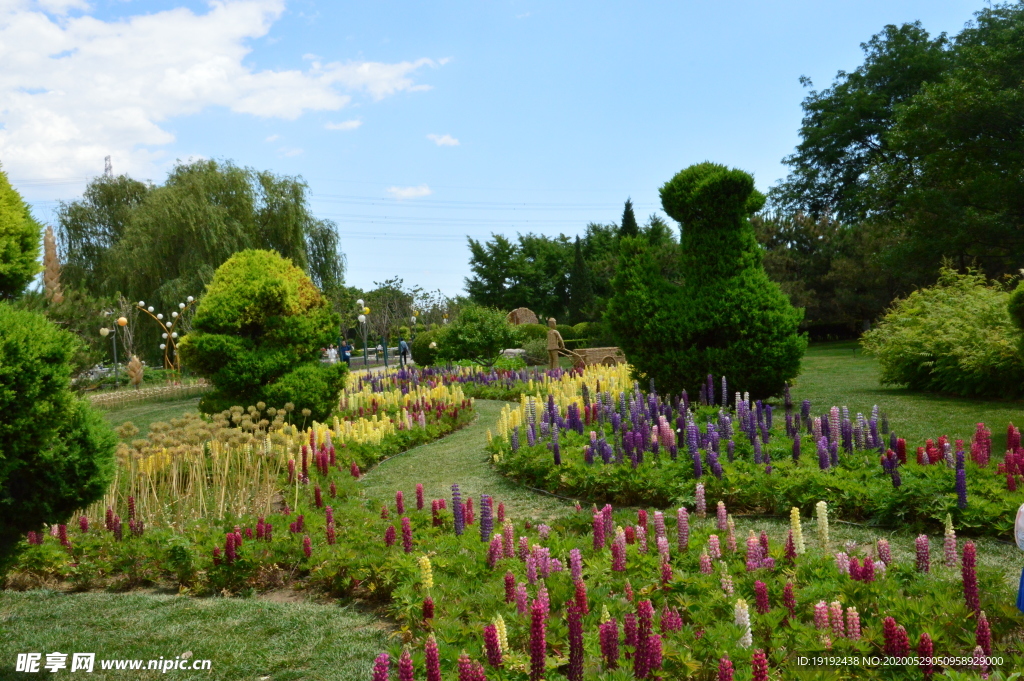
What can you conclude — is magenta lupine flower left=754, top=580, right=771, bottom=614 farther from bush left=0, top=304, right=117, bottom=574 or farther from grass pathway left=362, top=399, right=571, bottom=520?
bush left=0, top=304, right=117, bottom=574

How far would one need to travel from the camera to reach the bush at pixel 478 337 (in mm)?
21531

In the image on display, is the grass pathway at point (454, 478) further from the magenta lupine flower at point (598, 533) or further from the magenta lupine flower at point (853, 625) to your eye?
the magenta lupine flower at point (853, 625)

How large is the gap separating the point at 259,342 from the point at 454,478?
3878 mm

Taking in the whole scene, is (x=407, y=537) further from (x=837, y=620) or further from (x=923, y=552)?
(x=923, y=552)

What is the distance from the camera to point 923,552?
360 cm

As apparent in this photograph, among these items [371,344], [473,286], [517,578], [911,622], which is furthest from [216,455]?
[473,286]

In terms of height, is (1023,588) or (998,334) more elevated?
(998,334)

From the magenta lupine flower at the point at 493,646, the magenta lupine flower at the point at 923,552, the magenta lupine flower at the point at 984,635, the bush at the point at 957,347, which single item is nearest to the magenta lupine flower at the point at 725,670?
the magenta lupine flower at the point at 493,646

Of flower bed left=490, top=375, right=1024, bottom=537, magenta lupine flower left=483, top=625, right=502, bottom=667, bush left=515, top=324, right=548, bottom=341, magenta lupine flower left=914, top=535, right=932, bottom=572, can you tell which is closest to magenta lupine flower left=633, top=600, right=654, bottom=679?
magenta lupine flower left=483, top=625, right=502, bottom=667

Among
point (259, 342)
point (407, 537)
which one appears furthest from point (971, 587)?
point (259, 342)

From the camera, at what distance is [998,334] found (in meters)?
10.6

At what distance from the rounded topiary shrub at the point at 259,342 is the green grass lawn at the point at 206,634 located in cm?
494

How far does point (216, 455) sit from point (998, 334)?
34.4 ft

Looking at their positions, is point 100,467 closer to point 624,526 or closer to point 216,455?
point 216,455
